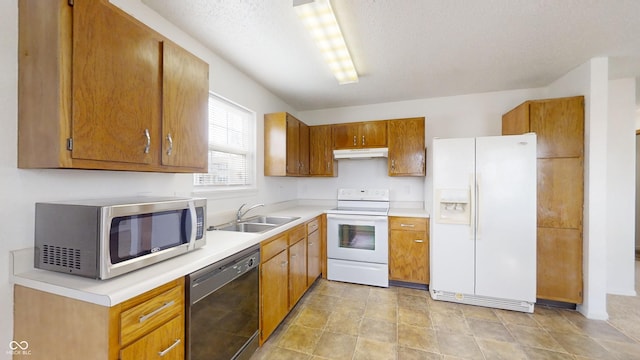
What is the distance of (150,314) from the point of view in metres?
1.03

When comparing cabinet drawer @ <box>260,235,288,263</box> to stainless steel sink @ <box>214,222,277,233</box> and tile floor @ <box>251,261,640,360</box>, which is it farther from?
tile floor @ <box>251,261,640,360</box>

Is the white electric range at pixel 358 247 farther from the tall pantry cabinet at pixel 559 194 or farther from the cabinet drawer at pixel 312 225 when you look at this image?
the tall pantry cabinet at pixel 559 194

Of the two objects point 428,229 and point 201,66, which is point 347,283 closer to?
point 428,229

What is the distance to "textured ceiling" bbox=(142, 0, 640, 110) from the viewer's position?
5.52 feet

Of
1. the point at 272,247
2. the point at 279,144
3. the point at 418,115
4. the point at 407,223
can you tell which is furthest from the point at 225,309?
the point at 418,115

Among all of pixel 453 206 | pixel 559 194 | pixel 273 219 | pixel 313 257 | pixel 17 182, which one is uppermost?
pixel 17 182

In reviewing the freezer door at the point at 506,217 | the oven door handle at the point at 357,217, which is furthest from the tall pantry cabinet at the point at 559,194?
the oven door handle at the point at 357,217

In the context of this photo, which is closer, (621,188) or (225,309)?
(225,309)

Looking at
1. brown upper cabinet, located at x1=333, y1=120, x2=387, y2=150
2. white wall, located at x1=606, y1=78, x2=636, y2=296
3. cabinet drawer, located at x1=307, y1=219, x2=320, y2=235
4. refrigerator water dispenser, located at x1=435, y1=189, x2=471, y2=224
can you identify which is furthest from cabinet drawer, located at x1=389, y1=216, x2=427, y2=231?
white wall, located at x1=606, y1=78, x2=636, y2=296

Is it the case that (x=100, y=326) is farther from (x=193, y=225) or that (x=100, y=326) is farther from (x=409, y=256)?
(x=409, y=256)

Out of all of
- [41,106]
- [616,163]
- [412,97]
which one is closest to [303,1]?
[41,106]

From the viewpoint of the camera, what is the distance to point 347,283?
319cm

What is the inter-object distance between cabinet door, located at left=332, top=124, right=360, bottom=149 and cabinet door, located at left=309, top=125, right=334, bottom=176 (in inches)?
3.7

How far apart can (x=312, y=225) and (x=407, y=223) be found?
1176 millimetres
